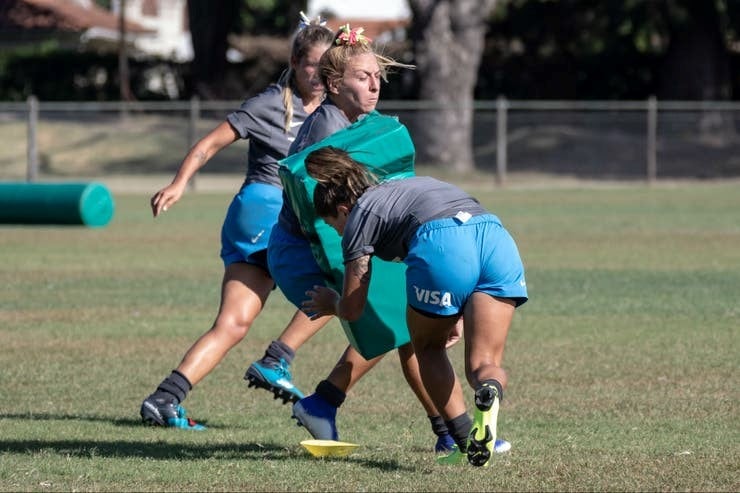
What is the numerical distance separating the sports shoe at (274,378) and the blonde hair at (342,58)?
180 cm

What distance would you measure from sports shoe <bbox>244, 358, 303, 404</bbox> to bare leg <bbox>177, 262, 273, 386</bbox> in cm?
19

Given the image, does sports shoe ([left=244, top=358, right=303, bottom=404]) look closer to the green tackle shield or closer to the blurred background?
the green tackle shield

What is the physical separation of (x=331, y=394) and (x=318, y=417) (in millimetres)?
119

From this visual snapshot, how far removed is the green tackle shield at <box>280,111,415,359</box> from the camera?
5.78 meters

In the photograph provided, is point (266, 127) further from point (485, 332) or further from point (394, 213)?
point (485, 332)

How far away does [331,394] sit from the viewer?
20.7ft

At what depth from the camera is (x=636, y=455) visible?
6.12 meters

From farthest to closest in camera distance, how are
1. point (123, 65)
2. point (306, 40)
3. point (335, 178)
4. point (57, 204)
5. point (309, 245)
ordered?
point (123, 65)
point (57, 204)
point (306, 40)
point (309, 245)
point (335, 178)

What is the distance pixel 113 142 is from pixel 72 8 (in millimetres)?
39668

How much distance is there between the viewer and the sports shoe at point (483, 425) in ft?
17.2

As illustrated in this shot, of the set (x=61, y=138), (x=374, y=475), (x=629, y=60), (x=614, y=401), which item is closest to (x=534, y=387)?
(x=614, y=401)

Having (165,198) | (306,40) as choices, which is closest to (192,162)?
(165,198)

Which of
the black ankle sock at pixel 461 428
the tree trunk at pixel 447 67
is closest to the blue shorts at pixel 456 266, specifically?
the black ankle sock at pixel 461 428

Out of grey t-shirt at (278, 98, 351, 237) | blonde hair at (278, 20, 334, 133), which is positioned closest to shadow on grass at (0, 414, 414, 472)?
grey t-shirt at (278, 98, 351, 237)
